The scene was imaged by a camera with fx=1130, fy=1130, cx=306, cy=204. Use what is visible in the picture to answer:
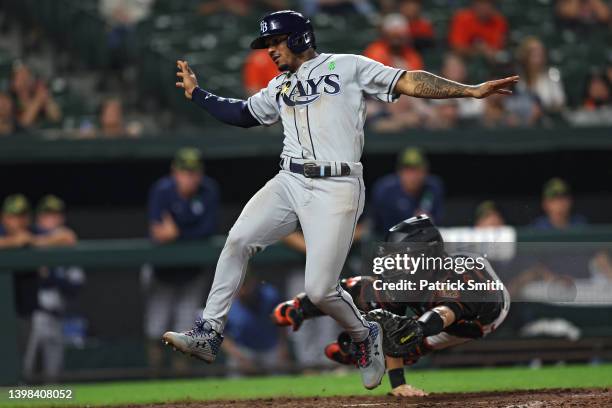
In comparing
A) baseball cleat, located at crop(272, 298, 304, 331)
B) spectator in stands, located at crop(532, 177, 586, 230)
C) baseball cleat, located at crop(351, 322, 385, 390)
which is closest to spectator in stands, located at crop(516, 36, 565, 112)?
spectator in stands, located at crop(532, 177, 586, 230)

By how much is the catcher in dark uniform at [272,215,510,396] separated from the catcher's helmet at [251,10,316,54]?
130 cm

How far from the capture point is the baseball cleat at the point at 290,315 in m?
6.81

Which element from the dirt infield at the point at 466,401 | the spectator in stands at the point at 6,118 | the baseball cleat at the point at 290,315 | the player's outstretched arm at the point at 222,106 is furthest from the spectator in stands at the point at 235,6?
the dirt infield at the point at 466,401

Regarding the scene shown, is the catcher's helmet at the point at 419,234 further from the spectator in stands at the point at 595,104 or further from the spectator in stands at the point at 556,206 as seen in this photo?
the spectator in stands at the point at 595,104

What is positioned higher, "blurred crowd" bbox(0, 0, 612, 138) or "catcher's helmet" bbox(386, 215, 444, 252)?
"blurred crowd" bbox(0, 0, 612, 138)

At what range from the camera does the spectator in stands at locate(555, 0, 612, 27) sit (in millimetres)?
13258

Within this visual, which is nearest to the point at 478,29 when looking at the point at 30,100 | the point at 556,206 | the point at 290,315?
the point at 556,206

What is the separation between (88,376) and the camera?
344 inches

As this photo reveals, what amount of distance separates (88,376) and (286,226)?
3213mm

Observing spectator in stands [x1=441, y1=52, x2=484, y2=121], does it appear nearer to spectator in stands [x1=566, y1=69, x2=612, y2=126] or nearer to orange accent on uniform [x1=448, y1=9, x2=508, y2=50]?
orange accent on uniform [x1=448, y1=9, x2=508, y2=50]

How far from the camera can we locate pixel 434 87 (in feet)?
19.3

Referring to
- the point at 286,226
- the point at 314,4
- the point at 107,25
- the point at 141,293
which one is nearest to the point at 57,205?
the point at 141,293

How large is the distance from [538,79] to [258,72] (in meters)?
2.76

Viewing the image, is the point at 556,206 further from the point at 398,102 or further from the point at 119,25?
the point at 119,25
